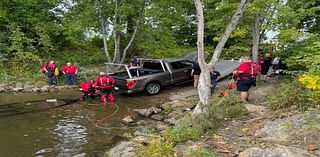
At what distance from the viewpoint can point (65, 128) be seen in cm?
920

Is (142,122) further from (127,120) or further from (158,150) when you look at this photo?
(158,150)

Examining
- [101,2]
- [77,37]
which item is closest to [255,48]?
[101,2]

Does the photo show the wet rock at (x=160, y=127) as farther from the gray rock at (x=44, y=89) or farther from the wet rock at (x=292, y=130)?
the gray rock at (x=44, y=89)

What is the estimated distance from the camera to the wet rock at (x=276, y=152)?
205 inches

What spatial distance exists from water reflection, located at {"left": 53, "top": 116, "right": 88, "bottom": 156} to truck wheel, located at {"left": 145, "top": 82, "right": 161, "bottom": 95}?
3.96m

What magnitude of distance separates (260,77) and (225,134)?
787 centimetres

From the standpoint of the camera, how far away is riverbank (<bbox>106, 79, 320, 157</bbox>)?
18.3ft

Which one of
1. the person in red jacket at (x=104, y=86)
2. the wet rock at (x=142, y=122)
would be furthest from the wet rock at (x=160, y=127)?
the person in red jacket at (x=104, y=86)

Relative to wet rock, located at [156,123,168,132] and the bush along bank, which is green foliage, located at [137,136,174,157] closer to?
the bush along bank

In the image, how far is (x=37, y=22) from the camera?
18641 millimetres

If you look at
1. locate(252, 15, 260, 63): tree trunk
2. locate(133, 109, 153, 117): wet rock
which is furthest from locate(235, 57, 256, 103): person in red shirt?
locate(252, 15, 260, 63): tree trunk

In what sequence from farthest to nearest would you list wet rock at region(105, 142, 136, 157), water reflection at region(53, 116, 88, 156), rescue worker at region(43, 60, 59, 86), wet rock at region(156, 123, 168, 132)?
rescue worker at region(43, 60, 59, 86), wet rock at region(156, 123, 168, 132), water reflection at region(53, 116, 88, 156), wet rock at region(105, 142, 136, 157)

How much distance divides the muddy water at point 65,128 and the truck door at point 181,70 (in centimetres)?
156

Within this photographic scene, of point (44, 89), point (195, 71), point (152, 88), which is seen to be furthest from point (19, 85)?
point (195, 71)
